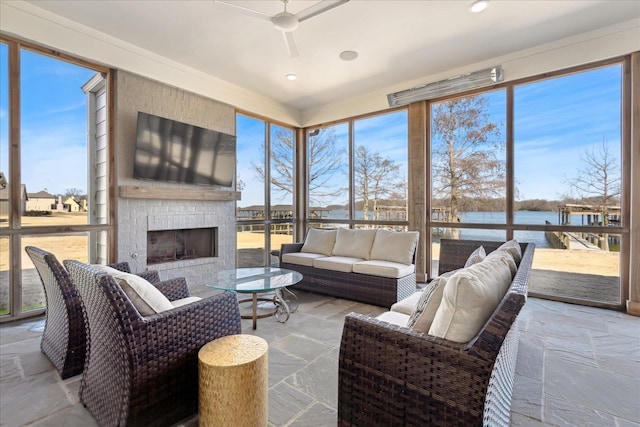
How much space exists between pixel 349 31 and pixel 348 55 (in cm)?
55

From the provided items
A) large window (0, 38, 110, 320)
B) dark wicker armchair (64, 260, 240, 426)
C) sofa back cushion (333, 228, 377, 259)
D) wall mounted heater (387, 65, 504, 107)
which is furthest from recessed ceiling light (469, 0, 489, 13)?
large window (0, 38, 110, 320)

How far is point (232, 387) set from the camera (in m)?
1.51

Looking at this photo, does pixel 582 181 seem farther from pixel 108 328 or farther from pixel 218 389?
pixel 108 328

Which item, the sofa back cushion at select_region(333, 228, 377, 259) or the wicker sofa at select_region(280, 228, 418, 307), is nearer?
the wicker sofa at select_region(280, 228, 418, 307)

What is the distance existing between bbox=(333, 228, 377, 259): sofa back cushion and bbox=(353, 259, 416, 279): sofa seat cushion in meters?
0.36

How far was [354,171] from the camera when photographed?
5.73 meters

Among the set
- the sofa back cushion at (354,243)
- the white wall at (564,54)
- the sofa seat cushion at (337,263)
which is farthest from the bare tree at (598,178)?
the sofa seat cushion at (337,263)

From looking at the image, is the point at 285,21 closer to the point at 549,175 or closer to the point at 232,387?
the point at 232,387

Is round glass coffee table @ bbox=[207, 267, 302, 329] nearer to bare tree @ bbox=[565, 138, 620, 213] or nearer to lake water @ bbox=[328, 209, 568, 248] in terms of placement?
lake water @ bbox=[328, 209, 568, 248]

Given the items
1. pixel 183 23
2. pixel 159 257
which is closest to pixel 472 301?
pixel 183 23

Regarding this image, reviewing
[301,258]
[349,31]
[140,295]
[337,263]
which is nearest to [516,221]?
[337,263]

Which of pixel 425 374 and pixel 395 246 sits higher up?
pixel 395 246

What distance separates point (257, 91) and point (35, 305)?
4.12 metres

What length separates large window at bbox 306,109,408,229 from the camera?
206 inches
